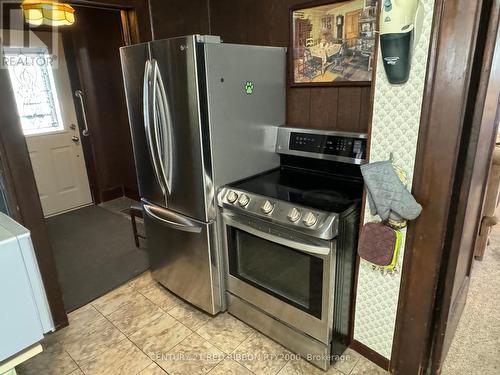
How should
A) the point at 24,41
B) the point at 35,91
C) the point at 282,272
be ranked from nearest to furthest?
the point at 282,272 → the point at 24,41 → the point at 35,91

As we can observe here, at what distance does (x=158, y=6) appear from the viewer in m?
2.46

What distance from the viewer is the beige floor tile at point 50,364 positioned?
1.77m

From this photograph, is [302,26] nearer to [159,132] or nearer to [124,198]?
[159,132]

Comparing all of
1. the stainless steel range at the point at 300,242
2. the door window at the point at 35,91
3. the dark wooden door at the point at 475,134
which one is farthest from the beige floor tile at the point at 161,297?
the door window at the point at 35,91

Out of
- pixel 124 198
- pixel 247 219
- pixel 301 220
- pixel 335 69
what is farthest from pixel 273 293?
pixel 124 198

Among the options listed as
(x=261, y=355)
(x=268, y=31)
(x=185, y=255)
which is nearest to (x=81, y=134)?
(x=185, y=255)

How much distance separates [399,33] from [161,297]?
2.11m

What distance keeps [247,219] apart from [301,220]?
0.37 meters

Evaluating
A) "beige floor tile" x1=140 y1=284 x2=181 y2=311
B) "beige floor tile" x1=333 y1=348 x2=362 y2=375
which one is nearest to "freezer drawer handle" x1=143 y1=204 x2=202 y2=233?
"beige floor tile" x1=140 y1=284 x2=181 y2=311

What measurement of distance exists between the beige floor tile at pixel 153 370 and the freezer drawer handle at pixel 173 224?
74 centimetres

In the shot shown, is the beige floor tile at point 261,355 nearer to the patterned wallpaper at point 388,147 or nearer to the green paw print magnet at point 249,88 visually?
the patterned wallpaper at point 388,147

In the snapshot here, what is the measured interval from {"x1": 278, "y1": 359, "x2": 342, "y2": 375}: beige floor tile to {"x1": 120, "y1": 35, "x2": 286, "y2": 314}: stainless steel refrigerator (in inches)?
22.2

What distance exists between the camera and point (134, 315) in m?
2.18

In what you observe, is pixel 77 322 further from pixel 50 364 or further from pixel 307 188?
pixel 307 188
